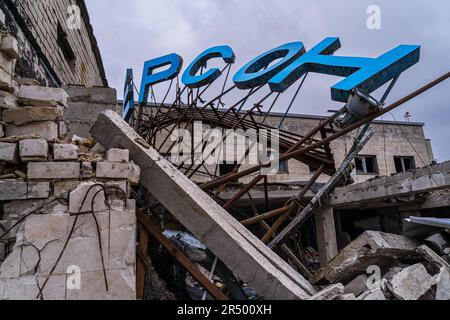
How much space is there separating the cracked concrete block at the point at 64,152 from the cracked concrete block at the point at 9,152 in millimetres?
325

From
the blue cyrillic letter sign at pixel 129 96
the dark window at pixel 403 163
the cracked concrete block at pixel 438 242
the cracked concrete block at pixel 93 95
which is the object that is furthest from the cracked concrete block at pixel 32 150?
the dark window at pixel 403 163

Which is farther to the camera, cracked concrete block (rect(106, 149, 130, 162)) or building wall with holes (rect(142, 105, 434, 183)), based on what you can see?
building wall with holes (rect(142, 105, 434, 183))

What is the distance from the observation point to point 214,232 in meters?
3.13

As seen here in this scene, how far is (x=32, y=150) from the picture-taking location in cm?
289

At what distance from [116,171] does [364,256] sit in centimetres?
285

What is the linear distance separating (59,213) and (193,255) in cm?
206

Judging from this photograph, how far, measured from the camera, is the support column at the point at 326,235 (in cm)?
1016

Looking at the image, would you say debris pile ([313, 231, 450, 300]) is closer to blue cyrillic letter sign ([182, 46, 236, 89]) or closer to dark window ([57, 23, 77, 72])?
blue cyrillic letter sign ([182, 46, 236, 89])

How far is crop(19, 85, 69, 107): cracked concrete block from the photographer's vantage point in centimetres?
324

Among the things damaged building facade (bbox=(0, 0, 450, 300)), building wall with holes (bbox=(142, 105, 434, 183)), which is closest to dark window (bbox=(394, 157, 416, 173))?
building wall with holes (bbox=(142, 105, 434, 183))

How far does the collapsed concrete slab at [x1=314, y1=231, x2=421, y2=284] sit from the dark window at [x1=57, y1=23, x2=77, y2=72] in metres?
6.95

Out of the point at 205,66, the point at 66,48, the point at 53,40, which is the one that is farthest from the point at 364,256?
the point at 66,48

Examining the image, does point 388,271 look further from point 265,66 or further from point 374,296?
point 265,66

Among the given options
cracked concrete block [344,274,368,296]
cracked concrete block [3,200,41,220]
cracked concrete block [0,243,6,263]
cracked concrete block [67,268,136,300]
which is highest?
cracked concrete block [3,200,41,220]
